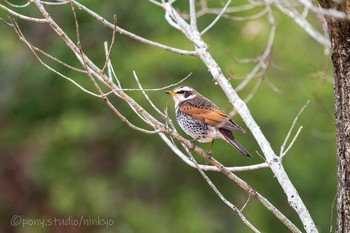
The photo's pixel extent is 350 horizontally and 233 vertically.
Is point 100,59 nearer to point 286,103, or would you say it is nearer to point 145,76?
point 145,76

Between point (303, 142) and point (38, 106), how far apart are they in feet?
15.9

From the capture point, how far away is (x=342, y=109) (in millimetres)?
4402

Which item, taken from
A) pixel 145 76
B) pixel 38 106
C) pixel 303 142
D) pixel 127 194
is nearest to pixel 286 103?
pixel 303 142

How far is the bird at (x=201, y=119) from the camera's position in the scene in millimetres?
6379

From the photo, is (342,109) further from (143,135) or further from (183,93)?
(143,135)

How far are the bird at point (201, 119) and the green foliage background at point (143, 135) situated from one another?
524cm

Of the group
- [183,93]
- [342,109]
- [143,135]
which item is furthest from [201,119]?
[143,135]

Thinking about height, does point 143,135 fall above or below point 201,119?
below

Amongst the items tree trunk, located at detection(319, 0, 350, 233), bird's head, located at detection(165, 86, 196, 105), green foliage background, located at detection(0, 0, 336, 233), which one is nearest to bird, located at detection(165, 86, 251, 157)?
bird's head, located at detection(165, 86, 196, 105)

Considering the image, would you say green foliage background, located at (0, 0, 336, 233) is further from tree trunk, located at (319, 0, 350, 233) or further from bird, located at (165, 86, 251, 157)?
tree trunk, located at (319, 0, 350, 233)

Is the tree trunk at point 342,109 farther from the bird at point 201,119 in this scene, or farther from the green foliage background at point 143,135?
the green foliage background at point 143,135

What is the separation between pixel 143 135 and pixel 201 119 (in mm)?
7433

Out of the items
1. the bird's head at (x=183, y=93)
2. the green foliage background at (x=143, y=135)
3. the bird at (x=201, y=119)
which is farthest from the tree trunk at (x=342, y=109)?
the green foliage background at (x=143, y=135)

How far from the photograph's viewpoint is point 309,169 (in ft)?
44.7
